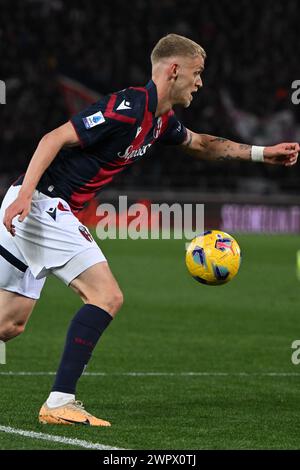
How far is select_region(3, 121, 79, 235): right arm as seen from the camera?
19.1 feet

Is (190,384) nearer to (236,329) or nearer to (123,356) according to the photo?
(123,356)

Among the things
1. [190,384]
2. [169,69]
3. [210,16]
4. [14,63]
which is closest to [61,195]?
[169,69]

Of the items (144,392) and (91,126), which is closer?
(91,126)

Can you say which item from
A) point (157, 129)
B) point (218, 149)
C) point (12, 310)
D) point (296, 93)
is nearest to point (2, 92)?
point (296, 93)

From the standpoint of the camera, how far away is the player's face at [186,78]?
6305 millimetres

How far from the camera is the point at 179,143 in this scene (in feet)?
23.2

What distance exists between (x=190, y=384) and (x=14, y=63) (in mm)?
23987

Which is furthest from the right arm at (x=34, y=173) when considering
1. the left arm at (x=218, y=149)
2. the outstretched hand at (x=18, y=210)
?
the left arm at (x=218, y=149)

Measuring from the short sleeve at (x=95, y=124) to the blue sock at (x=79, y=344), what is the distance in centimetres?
93

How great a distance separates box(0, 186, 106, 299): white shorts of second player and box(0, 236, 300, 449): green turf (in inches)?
33.3

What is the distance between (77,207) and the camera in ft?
21.1

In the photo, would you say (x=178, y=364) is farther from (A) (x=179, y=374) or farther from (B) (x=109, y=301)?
(B) (x=109, y=301)
